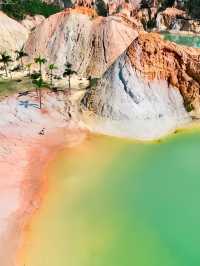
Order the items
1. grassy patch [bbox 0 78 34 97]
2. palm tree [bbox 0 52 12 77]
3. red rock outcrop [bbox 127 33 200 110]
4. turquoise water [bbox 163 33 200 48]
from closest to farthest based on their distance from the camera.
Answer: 1. red rock outcrop [bbox 127 33 200 110]
2. grassy patch [bbox 0 78 34 97]
3. palm tree [bbox 0 52 12 77]
4. turquoise water [bbox 163 33 200 48]

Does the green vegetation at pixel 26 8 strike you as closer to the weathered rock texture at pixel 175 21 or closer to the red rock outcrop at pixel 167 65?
the weathered rock texture at pixel 175 21

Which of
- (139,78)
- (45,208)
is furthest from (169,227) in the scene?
(139,78)

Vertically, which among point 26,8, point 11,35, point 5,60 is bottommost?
point 11,35

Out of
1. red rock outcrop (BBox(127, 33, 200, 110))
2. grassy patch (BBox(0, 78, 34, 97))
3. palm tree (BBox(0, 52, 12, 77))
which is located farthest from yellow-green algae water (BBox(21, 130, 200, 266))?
palm tree (BBox(0, 52, 12, 77))

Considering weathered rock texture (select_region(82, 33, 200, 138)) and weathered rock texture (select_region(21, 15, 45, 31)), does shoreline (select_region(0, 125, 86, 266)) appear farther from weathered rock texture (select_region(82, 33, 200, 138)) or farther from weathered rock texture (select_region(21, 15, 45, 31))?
weathered rock texture (select_region(21, 15, 45, 31))

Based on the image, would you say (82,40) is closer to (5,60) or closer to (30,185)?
(5,60)

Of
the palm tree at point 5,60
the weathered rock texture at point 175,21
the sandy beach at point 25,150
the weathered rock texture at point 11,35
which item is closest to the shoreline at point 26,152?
the sandy beach at point 25,150

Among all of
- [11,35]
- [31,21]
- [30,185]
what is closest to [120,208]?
[30,185]

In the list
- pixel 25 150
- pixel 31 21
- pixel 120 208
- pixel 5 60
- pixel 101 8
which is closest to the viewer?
pixel 120 208
